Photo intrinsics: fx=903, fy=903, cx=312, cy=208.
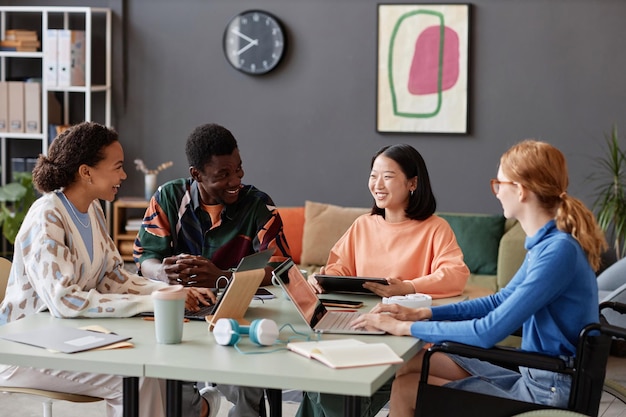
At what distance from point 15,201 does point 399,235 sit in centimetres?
363

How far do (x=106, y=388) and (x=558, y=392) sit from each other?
1205mm

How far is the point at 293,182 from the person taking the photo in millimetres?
6074

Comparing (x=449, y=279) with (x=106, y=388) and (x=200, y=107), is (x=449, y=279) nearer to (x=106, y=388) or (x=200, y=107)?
(x=106, y=388)

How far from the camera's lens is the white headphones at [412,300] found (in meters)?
2.58

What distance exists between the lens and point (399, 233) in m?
3.10

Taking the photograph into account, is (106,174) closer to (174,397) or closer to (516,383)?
(174,397)

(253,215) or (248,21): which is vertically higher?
(248,21)

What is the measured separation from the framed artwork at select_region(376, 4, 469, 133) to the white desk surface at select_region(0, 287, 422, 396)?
11.9 ft

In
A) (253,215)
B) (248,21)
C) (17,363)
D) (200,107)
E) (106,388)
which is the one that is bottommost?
(106,388)

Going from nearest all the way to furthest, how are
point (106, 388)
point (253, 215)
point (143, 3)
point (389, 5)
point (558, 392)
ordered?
1. point (558, 392)
2. point (106, 388)
3. point (253, 215)
4. point (389, 5)
5. point (143, 3)

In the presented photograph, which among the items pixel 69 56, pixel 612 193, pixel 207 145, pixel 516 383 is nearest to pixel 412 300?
pixel 516 383

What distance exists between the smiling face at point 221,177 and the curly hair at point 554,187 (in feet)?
3.54

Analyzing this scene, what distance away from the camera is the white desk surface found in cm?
190

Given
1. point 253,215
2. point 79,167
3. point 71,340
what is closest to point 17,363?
point 71,340
